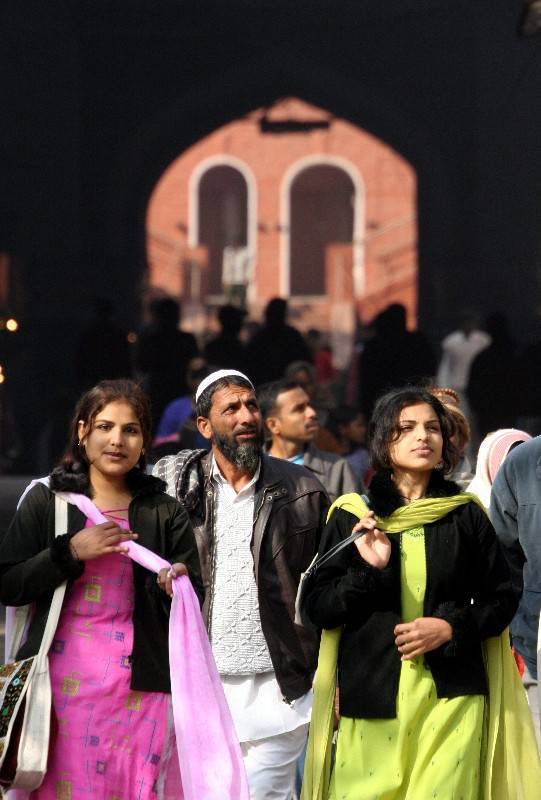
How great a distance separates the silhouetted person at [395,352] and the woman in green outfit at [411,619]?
26.4 feet

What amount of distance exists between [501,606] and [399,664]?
0.28 metres

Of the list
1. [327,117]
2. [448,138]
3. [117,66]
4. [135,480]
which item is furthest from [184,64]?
[135,480]

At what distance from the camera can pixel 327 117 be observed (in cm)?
3028

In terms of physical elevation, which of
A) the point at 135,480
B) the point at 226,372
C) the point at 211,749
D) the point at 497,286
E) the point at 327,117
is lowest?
the point at 211,749

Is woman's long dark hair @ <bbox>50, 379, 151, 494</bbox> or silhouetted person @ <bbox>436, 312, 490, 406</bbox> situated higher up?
silhouetted person @ <bbox>436, 312, 490, 406</bbox>

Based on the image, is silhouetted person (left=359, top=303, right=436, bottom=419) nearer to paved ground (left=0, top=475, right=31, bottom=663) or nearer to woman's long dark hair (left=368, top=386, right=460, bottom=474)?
paved ground (left=0, top=475, right=31, bottom=663)

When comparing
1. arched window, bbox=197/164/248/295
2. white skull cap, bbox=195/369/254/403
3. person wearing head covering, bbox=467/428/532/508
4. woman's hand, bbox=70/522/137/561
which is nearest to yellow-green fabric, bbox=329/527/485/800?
woman's hand, bbox=70/522/137/561

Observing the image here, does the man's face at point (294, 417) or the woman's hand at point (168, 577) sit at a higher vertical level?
the man's face at point (294, 417)

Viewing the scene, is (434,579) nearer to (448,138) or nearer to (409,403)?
(409,403)

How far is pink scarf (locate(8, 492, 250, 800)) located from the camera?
3977mm

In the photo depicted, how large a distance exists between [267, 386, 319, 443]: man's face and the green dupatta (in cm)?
216

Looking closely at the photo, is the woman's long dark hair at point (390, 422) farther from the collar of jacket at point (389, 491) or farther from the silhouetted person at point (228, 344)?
the silhouetted person at point (228, 344)

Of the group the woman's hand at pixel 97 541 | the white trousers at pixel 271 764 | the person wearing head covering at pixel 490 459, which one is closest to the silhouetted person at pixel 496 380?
the person wearing head covering at pixel 490 459

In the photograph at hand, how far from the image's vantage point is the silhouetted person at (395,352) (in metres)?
12.3
